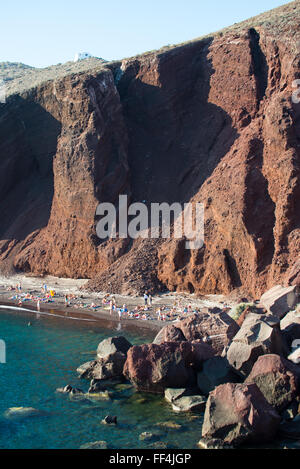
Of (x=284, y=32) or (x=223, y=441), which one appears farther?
(x=284, y=32)

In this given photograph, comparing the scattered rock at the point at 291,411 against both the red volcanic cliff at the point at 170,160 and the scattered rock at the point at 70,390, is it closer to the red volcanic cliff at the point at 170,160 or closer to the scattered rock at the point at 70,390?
the scattered rock at the point at 70,390

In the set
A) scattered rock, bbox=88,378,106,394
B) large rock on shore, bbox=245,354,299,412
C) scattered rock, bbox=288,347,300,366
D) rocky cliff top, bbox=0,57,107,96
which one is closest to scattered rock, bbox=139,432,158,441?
large rock on shore, bbox=245,354,299,412

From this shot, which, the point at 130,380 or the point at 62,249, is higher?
the point at 62,249

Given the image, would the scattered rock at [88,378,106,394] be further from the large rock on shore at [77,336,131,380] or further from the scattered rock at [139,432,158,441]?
the scattered rock at [139,432,158,441]

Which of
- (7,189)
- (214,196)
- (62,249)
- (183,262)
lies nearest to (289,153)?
(214,196)

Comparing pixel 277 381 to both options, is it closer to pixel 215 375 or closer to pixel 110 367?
pixel 215 375
